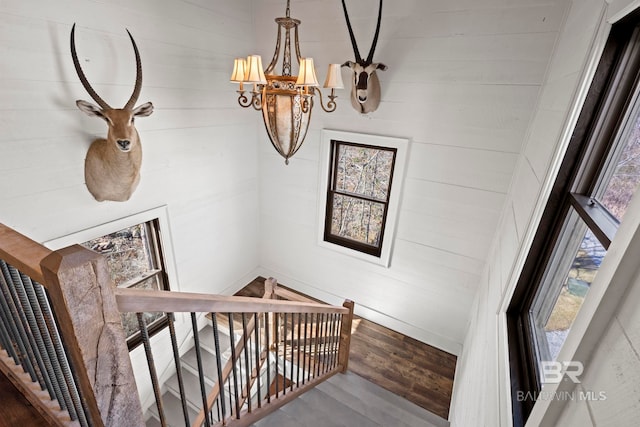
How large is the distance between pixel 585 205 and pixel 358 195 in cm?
244

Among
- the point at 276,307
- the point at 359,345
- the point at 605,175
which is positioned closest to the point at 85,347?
the point at 276,307

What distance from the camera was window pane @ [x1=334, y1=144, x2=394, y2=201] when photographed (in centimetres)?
319

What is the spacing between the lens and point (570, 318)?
0.97 m

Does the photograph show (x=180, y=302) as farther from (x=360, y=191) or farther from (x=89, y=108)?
(x=360, y=191)

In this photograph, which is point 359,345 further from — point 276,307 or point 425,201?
point 276,307

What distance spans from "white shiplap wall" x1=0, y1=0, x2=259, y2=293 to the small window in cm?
19

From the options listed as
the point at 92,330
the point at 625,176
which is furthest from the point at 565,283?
the point at 92,330

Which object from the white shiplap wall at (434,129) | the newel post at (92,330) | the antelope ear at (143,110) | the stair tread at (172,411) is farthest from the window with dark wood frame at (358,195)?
the newel post at (92,330)

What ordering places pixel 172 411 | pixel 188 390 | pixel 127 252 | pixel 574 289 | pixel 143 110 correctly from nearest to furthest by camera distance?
pixel 574 289
pixel 143 110
pixel 127 252
pixel 172 411
pixel 188 390

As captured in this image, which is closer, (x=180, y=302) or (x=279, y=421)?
(x=180, y=302)

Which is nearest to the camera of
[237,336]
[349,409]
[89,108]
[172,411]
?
[89,108]

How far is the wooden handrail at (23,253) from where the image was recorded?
0.64m

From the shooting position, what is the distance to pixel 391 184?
3.13m

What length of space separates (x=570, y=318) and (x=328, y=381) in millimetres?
2252
